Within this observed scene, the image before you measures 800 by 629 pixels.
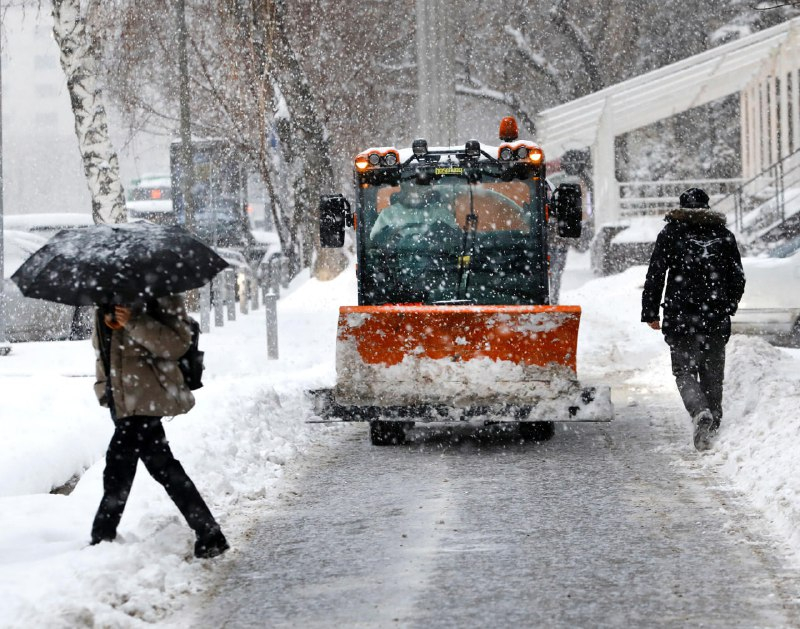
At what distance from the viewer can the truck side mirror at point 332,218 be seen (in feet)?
34.4

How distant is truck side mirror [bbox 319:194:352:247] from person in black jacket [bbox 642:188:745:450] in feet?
8.51

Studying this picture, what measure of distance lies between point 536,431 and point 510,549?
148 inches

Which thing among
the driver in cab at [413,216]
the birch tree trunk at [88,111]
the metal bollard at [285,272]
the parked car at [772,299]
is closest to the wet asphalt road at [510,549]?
the driver in cab at [413,216]

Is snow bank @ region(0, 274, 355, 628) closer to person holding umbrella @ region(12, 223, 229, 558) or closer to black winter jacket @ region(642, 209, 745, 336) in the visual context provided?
person holding umbrella @ region(12, 223, 229, 558)

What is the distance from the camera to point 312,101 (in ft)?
88.7

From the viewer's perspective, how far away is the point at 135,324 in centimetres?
580

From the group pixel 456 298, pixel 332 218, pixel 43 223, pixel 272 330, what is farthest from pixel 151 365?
pixel 43 223

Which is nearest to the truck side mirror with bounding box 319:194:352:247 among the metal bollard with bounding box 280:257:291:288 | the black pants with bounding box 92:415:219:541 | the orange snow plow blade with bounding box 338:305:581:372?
the orange snow plow blade with bounding box 338:305:581:372

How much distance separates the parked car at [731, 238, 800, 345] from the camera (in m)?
15.8

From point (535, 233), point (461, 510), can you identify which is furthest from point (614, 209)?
point (461, 510)

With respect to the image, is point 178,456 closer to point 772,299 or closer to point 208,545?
point 208,545

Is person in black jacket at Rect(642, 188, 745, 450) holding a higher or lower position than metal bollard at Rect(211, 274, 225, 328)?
higher

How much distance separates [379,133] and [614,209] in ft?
26.0

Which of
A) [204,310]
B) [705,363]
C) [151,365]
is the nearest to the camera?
[151,365]
